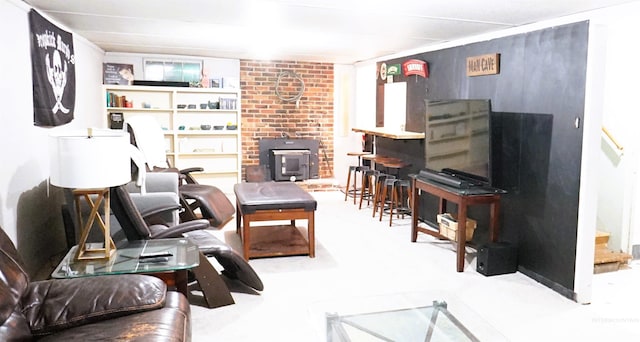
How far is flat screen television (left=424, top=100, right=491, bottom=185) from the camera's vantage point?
3.90 meters

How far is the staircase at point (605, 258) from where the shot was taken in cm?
401

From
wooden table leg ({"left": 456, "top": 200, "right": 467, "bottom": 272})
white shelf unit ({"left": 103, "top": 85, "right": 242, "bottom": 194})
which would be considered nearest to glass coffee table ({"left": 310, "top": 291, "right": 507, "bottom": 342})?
wooden table leg ({"left": 456, "top": 200, "right": 467, "bottom": 272})

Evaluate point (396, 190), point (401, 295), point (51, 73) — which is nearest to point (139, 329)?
point (401, 295)

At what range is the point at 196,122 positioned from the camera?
7.42 meters

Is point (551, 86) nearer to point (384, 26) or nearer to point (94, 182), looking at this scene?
point (384, 26)

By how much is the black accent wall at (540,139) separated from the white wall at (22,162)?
371 centimetres

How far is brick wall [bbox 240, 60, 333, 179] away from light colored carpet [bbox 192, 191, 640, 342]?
2.93 m

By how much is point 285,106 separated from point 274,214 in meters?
3.81

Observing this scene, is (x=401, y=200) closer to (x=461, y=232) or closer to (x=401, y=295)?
(x=461, y=232)

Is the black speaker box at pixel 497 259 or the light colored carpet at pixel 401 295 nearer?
the light colored carpet at pixel 401 295

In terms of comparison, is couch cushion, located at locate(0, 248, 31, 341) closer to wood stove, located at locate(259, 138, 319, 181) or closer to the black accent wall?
the black accent wall

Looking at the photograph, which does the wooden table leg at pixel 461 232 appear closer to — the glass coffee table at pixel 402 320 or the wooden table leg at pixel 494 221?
the wooden table leg at pixel 494 221

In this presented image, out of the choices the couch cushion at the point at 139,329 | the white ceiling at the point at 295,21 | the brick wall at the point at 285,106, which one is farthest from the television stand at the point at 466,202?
the brick wall at the point at 285,106

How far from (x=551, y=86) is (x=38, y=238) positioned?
13.3ft
